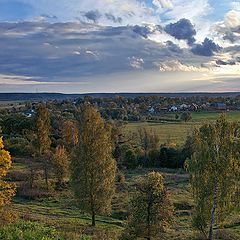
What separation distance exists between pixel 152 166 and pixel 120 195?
109 ft

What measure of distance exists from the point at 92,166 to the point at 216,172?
1259 centimetres

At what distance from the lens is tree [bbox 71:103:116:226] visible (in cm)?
3856

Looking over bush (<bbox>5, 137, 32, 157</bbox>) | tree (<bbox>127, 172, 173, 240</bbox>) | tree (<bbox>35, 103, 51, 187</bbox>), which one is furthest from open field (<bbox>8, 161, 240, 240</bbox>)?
bush (<bbox>5, 137, 32, 157</bbox>)

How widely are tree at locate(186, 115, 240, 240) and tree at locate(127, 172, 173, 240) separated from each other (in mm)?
4025

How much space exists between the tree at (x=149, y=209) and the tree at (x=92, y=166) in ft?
33.4

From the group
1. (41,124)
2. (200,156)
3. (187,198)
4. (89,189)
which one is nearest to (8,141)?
(41,124)

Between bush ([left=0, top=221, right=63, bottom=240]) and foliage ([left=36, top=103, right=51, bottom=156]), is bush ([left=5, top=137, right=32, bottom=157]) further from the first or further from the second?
bush ([left=0, top=221, right=63, bottom=240])

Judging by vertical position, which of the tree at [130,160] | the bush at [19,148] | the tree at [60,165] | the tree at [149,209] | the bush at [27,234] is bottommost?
the tree at [130,160]

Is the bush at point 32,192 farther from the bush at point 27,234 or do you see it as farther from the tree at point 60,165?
the bush at point 27,234

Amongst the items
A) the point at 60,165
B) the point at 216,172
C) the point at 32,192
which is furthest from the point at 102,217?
the point at 216,172

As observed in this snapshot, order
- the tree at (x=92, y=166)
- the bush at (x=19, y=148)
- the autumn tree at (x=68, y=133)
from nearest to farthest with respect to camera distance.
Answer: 1. the tree at (x=92, y=166)
2. the autumn tree at (x=68, y=133)
3. the bush at (x=19, y=148)

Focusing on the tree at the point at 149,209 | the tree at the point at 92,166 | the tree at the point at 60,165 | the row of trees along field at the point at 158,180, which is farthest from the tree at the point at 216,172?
the tree at the point at 60,165

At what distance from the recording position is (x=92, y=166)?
38.7m

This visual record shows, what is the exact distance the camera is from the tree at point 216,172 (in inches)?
1224
